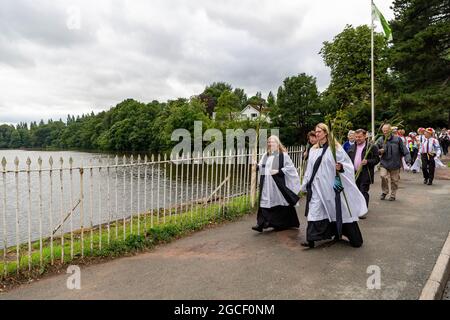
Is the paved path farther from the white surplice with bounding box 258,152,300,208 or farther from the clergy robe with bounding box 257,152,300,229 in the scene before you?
the white surplice with bounding box 258,152,300,208

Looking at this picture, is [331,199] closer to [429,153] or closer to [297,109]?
[429,153]

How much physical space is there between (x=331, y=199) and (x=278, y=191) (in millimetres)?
1259

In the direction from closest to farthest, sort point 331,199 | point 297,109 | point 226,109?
point 331,199 → point 297,109 → point 226,109

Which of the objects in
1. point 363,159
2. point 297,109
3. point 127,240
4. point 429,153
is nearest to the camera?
point 127,240

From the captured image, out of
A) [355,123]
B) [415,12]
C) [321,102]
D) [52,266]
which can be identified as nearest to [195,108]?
[321,102]

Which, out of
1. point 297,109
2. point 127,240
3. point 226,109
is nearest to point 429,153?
point 127,240

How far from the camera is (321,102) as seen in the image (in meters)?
46.8

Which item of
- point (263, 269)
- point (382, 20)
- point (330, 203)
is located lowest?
point (263, 269)

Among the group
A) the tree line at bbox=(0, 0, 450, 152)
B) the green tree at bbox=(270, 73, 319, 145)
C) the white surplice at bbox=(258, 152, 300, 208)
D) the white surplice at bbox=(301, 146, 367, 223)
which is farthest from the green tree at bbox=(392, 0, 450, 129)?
the green tree at bbox=(270, 73, 319, 145)

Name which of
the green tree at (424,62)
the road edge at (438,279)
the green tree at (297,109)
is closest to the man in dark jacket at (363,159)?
the road edge at (438,279)

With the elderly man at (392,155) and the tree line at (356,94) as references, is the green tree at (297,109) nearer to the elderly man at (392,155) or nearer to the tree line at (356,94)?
the tree line at (356,94)

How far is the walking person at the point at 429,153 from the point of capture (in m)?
12.0

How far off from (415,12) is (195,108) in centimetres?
3888

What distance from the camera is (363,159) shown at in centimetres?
802
